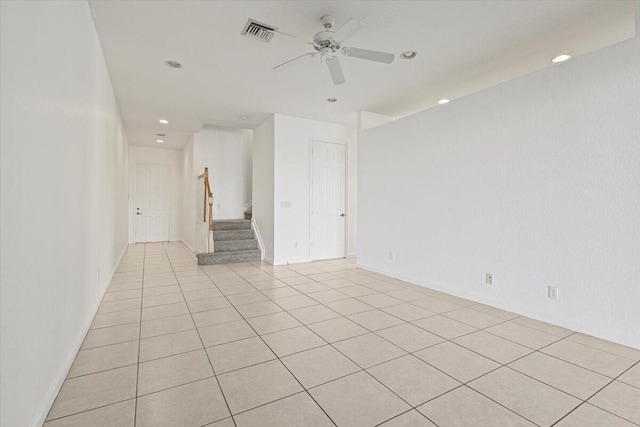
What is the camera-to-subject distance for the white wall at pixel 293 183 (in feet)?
19.4

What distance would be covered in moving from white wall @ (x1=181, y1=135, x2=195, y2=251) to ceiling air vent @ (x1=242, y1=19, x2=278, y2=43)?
4.98 metres

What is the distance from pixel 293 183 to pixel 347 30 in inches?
146

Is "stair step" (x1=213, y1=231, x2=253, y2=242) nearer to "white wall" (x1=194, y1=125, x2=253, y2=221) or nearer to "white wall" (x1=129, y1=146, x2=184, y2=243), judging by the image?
"white wall" (x1=194, y1=125, x2=253, y2=221)

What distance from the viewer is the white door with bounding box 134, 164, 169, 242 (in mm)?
9016

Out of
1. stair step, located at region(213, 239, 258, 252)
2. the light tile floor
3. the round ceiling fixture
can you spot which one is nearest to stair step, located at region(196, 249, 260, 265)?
stair step, located at region(213, 239, 258, 252)

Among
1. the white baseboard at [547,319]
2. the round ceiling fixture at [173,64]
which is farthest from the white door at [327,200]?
the round ceiling fixture at [173,64]

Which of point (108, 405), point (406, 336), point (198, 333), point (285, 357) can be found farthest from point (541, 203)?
point (108, 405)

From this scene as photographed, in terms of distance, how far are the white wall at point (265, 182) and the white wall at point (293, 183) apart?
0.13m

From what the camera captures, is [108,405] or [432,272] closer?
[108,405]

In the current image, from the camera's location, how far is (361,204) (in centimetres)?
560

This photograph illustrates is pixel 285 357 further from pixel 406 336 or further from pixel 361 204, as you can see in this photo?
pixel 361 204

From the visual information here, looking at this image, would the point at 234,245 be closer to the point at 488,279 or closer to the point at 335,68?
the point at 335,68

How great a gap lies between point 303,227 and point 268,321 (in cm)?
321

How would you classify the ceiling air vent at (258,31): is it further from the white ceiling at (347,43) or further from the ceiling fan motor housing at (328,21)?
the ceiling fan motor housing at (328,21)
